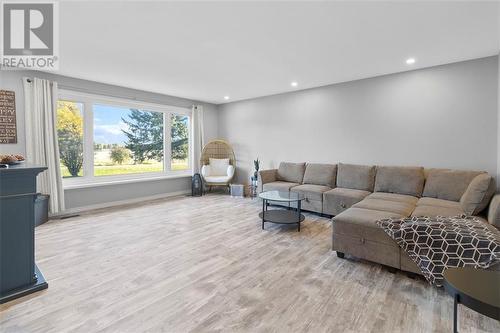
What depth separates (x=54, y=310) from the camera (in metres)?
1.70

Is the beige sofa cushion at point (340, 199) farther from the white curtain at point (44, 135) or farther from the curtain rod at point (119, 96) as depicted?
the white curtain at point (44, 135)

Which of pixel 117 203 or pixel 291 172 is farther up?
pixel 291 172

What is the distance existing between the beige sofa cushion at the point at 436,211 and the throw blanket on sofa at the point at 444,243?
264 mm

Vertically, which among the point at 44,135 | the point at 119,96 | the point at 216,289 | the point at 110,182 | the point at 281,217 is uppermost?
the point at 119,96

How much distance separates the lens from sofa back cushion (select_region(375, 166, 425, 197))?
3.52 metres

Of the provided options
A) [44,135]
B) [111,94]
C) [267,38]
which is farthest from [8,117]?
[267,38]

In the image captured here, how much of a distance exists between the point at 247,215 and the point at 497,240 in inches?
120

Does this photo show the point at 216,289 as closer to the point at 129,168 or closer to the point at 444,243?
the point at 444,243

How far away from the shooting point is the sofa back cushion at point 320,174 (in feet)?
14.5

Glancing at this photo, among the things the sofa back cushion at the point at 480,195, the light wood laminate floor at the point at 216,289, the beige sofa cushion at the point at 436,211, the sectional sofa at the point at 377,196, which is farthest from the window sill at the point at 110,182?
the sofa back cushion at the point at 480,195

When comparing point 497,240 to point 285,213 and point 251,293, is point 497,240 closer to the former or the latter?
point 251,293

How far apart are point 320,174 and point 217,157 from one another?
3005 millimetres

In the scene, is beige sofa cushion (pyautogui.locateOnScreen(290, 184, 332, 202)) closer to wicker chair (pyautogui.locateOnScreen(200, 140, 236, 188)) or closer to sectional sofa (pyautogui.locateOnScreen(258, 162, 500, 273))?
sectional sofa (pyautogui.locateOnScreen(258, 162, 500, 273))

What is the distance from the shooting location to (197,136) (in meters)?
6.24
